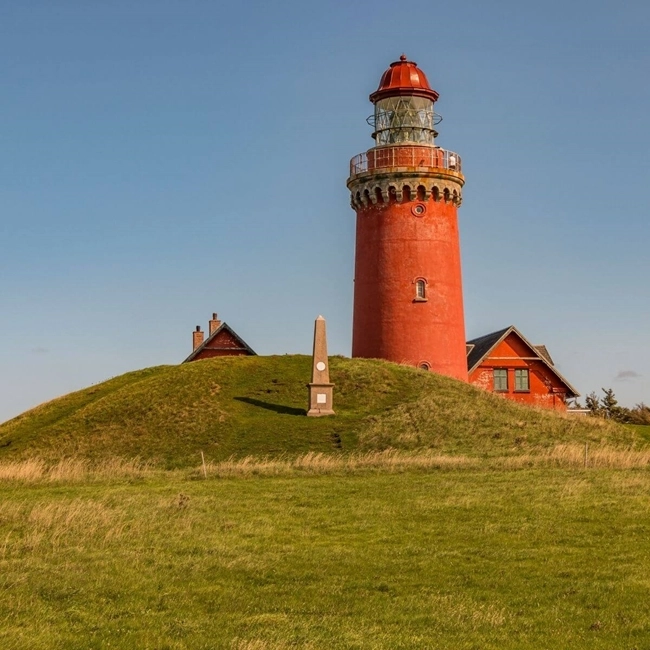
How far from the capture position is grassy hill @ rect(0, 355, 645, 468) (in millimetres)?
32562

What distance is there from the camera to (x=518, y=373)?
53.7 metres

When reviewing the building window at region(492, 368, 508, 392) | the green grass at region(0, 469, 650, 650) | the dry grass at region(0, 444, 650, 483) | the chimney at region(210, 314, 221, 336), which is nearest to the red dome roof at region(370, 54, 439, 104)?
the building window at region(492, 368, 508, 392)

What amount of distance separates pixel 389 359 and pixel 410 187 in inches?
307

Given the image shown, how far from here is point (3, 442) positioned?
36.4 metres

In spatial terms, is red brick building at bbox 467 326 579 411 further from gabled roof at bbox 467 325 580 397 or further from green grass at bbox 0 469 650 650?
green grass at bbox 0 469 650 650

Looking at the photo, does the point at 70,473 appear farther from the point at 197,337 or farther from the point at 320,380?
the point at 197,337

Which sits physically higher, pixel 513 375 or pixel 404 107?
pixel 404 107

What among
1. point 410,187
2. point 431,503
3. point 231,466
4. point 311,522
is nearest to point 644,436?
point 410,187

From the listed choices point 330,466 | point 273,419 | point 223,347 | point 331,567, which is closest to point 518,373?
point 223,347

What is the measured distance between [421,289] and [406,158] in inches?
242

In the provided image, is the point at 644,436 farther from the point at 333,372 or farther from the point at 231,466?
the point at 231,466

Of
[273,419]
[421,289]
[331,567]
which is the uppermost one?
[421,289]

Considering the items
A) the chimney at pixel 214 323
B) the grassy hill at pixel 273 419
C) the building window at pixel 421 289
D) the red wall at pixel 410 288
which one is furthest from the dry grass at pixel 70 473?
the chimney at pixel 214 323

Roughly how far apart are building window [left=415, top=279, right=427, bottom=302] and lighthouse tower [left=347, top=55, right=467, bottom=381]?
1.7 inches
